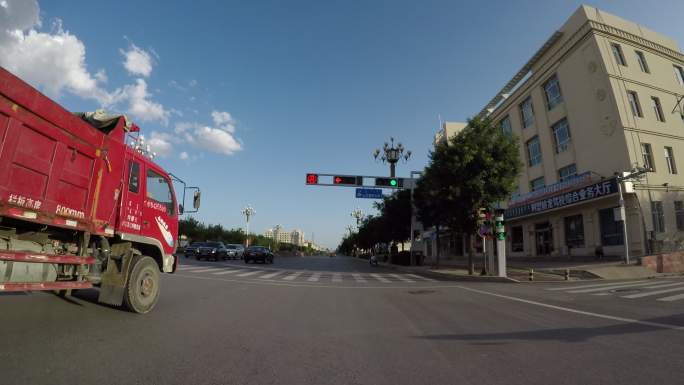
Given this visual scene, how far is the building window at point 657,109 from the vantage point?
26484mm

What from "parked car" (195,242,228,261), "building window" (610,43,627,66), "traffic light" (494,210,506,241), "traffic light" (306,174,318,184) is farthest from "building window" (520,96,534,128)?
"parked car" (195,242,228,261)

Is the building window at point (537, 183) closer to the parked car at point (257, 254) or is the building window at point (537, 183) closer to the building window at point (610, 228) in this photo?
the building window at point (610, 228)

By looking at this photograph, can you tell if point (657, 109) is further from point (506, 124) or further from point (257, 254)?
point (257, 254)

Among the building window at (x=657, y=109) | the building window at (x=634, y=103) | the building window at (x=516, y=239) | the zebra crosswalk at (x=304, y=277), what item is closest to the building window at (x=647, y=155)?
the building window at (x=634, y=103)

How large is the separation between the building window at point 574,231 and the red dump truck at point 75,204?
27.5 metres

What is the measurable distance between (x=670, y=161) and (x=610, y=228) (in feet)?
24.6

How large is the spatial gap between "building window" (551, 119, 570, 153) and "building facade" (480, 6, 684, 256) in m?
0.08

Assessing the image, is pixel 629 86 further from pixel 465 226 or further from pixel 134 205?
pixel 134 205

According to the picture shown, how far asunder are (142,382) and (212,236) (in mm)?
83155

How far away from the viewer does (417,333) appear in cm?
570

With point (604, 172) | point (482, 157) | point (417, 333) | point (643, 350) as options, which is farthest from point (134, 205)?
point (604, 172)

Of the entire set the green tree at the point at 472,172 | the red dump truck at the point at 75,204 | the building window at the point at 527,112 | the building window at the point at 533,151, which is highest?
the building window at the point at 527,112

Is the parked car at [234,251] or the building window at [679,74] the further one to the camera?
the parked car at [234,251]

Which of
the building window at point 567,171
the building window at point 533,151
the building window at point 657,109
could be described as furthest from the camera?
the building window at point 533,151
